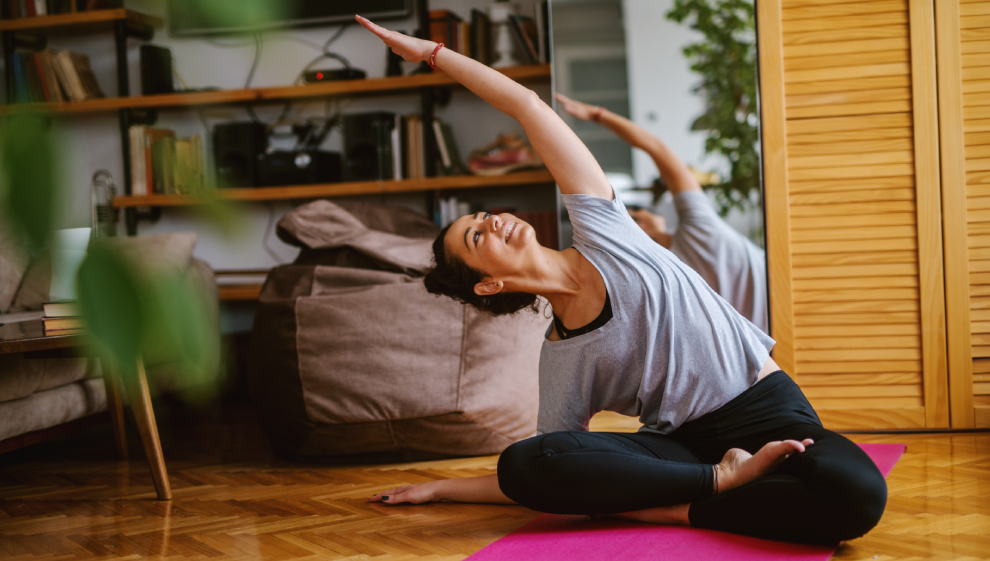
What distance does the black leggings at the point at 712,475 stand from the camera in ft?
3.91

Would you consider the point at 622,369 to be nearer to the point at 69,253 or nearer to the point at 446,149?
the point at 69,253

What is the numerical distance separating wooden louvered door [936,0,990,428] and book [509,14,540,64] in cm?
145

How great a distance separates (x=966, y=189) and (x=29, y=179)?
2.39 m

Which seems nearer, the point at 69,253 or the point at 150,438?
the point at 69,253

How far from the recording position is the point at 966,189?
84.1 inches

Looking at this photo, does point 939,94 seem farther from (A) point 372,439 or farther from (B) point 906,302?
(A) point 372,439

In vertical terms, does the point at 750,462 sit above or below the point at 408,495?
above

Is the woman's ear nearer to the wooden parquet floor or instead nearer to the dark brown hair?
the dark brown hair

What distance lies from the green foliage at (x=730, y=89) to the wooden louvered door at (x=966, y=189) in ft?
2.35

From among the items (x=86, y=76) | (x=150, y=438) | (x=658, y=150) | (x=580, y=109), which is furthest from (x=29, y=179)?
(x=86, y=76)

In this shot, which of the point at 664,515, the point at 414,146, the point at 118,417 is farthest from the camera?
the point at 414,146

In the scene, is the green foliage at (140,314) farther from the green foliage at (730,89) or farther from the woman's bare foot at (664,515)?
the green foliage at (730,89)

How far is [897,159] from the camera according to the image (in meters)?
2.17

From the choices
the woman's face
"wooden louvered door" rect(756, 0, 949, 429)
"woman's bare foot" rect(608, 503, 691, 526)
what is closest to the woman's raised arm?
the woman's face
